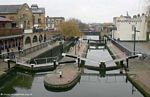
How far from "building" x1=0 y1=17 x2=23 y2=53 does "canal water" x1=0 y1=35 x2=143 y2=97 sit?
819 cm

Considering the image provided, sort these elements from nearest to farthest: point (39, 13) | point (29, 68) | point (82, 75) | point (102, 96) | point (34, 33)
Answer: point (102, 96), point (82, 75), point (29, 68), point (34, 33), point (39, 13)

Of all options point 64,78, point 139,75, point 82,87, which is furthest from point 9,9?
point 139,75

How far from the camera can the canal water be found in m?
26.5

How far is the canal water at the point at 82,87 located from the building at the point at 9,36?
8.19m

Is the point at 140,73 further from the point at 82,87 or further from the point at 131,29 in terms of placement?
the point at 131,29

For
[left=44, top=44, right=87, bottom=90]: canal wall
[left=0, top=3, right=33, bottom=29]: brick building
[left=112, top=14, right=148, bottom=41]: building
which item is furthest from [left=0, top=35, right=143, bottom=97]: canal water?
[left=112, top=14, right=148, bottom=41]: building

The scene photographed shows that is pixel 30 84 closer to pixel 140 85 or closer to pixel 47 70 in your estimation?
pixel 47 70

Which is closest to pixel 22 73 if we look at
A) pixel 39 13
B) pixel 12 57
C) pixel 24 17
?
pixel 12 57

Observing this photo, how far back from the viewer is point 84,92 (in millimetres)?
27359

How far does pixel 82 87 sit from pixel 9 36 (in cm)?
1954

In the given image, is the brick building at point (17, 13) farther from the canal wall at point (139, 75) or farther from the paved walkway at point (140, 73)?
the canal wall at point (139, 75)

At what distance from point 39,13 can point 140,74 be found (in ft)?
238

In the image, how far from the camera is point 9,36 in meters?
45.0

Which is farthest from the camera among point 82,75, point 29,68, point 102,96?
point 29,68
